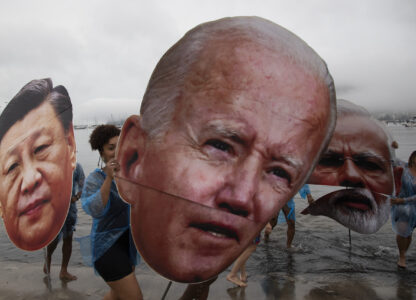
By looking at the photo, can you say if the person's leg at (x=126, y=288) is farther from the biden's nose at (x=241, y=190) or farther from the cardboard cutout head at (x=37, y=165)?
the biden's nose at (x=241, y=190)

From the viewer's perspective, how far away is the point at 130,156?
1348 millimetres

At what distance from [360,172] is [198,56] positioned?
108 cm

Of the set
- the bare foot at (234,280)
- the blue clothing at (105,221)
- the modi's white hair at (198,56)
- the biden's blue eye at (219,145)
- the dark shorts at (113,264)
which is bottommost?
the bare foot at (234,280)

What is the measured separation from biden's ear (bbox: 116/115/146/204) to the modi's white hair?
0.15ft

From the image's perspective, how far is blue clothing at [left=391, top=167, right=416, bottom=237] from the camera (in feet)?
11.4

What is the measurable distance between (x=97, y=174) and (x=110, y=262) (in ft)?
1.92

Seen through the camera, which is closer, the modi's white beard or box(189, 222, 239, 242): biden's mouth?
box(189, 222, 239, 242): biden's mouth

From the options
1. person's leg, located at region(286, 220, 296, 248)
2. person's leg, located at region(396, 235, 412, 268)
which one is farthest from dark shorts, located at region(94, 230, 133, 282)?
person's leg, located at region(396, 235, 412, 268)

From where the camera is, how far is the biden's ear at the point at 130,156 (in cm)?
133

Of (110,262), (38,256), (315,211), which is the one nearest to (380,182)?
(315,211)

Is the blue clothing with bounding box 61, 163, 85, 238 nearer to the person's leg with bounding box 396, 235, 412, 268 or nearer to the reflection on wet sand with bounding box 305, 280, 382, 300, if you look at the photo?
the reflection on wet sand with bounding box 305, 280, 382, 300

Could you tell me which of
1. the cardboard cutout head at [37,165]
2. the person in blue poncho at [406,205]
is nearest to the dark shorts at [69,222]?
the cardboard cutout head at [37,165]

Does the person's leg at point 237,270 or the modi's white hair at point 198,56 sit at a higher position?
the modi's white hair at point 198,56

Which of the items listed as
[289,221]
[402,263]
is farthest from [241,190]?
[402,263]
